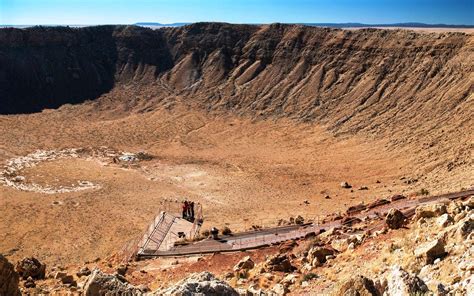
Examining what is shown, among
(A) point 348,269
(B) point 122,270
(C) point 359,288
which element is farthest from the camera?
(B) point 122,270

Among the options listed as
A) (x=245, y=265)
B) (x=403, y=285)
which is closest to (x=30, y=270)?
(x=245, y=265)

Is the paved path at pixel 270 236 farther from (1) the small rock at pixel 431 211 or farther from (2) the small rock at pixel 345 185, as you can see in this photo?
(2) the small rock at pixel 345 185

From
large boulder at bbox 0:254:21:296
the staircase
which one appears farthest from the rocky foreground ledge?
the staircase

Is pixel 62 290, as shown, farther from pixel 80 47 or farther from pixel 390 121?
pixel 80 47

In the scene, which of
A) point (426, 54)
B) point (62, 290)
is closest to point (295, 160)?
point (426, 54)

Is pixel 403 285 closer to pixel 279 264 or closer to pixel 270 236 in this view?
pixel 279 264

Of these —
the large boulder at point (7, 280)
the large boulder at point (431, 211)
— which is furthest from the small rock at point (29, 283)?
the large boulder at point (431, 211)
